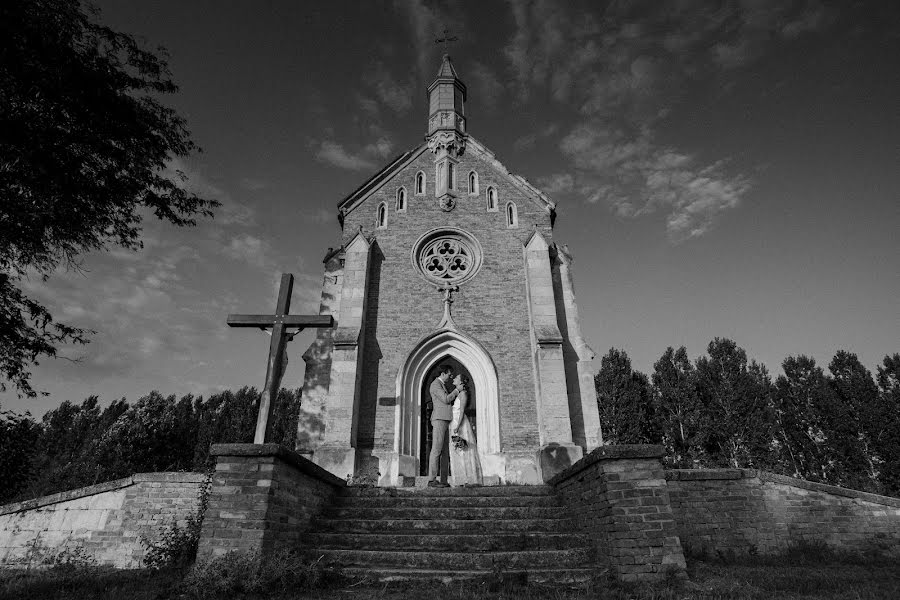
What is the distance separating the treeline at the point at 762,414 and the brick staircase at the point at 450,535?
22399mm

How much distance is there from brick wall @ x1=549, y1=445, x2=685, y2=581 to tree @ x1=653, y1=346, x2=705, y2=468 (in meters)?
24.8

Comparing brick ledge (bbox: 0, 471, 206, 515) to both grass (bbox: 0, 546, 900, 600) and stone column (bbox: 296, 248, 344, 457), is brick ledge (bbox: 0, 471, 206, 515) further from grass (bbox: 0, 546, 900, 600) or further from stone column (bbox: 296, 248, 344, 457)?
grass (bbox: 0, 546, 900, 600)

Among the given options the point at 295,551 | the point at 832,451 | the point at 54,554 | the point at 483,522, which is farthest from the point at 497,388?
the point at 832,451

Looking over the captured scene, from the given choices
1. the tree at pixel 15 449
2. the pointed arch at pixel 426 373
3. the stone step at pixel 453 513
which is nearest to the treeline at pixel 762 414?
the pointed arch at pixel 426 373

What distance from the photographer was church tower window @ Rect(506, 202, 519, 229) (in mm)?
13891

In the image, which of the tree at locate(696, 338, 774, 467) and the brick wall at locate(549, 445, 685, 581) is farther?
the tree at locate(696, 338, 774, 467)

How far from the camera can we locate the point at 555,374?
10977mm

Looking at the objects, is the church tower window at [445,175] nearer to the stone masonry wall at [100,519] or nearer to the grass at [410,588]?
the stone masonry wall at [100,519]

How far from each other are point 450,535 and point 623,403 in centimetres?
2587

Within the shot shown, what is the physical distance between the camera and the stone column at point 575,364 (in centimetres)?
1124

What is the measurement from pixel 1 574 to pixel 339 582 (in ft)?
21.8

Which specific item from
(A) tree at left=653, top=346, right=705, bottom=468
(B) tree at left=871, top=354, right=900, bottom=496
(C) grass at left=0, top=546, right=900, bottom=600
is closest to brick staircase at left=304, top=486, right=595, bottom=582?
(C) grass at left=0, top=546, right=900, bottom=600

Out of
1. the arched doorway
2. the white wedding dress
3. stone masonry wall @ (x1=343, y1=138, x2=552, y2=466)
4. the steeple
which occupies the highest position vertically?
the steeple

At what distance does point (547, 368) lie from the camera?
11055 millimetres
